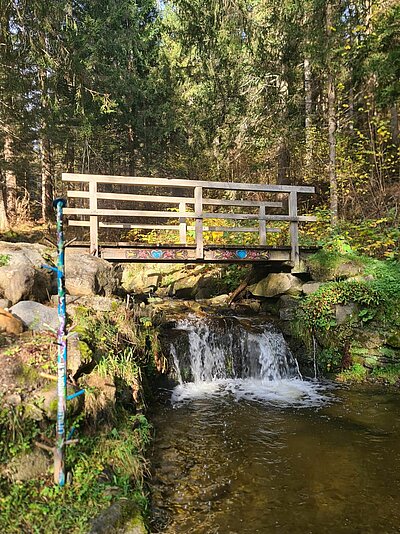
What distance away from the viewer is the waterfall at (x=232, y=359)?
25.2 ft

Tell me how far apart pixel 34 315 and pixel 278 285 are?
612 centimetres

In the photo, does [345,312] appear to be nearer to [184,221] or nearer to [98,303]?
[184,221]

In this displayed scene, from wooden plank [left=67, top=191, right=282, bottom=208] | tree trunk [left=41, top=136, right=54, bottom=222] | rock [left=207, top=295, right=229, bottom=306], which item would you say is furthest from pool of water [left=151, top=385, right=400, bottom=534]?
tree trunk [left=41, top=136, right=54, bottom=222]

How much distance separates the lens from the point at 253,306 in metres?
10.4

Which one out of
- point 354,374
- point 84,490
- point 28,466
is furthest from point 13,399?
point 354,374

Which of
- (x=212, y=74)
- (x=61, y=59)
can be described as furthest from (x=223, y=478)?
(x=212, y=74)

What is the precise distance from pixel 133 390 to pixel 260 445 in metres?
1.70

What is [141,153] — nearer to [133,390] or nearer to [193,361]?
[193,361]

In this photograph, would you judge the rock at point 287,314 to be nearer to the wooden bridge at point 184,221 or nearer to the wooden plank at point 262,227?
the wooden bridge at point 184,221

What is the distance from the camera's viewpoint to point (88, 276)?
6844mm

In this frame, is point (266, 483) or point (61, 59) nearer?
point (266, 483)

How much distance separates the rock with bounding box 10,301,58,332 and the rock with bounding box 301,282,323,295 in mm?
5586

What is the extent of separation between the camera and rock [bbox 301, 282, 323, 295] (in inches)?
352

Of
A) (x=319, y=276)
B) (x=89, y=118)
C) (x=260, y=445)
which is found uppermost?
(x=89, y=118)
